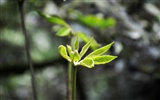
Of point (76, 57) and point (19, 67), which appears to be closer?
point (76, 57)

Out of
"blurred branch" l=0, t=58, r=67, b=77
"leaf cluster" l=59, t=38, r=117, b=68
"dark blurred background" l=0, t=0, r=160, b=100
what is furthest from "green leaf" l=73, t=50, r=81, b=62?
"blurred branch" l=0, t=58, r=67, b=77

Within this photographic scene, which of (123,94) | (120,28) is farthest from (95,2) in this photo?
(123,94)

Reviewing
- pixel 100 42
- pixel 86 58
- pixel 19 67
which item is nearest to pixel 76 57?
pixel 86 58

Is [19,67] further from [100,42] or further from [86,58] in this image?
[86,58]

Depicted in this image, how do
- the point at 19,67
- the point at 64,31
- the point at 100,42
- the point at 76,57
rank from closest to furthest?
the point at 76,57, the point at 64,31, the point at 100,42, the point at 19,67

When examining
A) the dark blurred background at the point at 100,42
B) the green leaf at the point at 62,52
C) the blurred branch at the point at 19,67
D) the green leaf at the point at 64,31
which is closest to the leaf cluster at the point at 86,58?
the green leaf at the point at 62,52

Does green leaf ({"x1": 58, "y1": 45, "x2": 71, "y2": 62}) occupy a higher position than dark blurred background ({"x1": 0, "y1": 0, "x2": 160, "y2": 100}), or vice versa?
green leaf ({"x1": 58, "y1": 45, "x2": 71, "y2": 62})

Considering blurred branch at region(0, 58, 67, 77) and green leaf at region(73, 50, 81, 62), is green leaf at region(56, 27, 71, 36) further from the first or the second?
blurred branch at region(0, 58, 67, 77)

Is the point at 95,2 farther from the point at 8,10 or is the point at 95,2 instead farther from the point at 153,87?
the point at 153,87

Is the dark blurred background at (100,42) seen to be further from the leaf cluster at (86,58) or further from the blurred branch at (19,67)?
the leaf cluster at (86,58)
